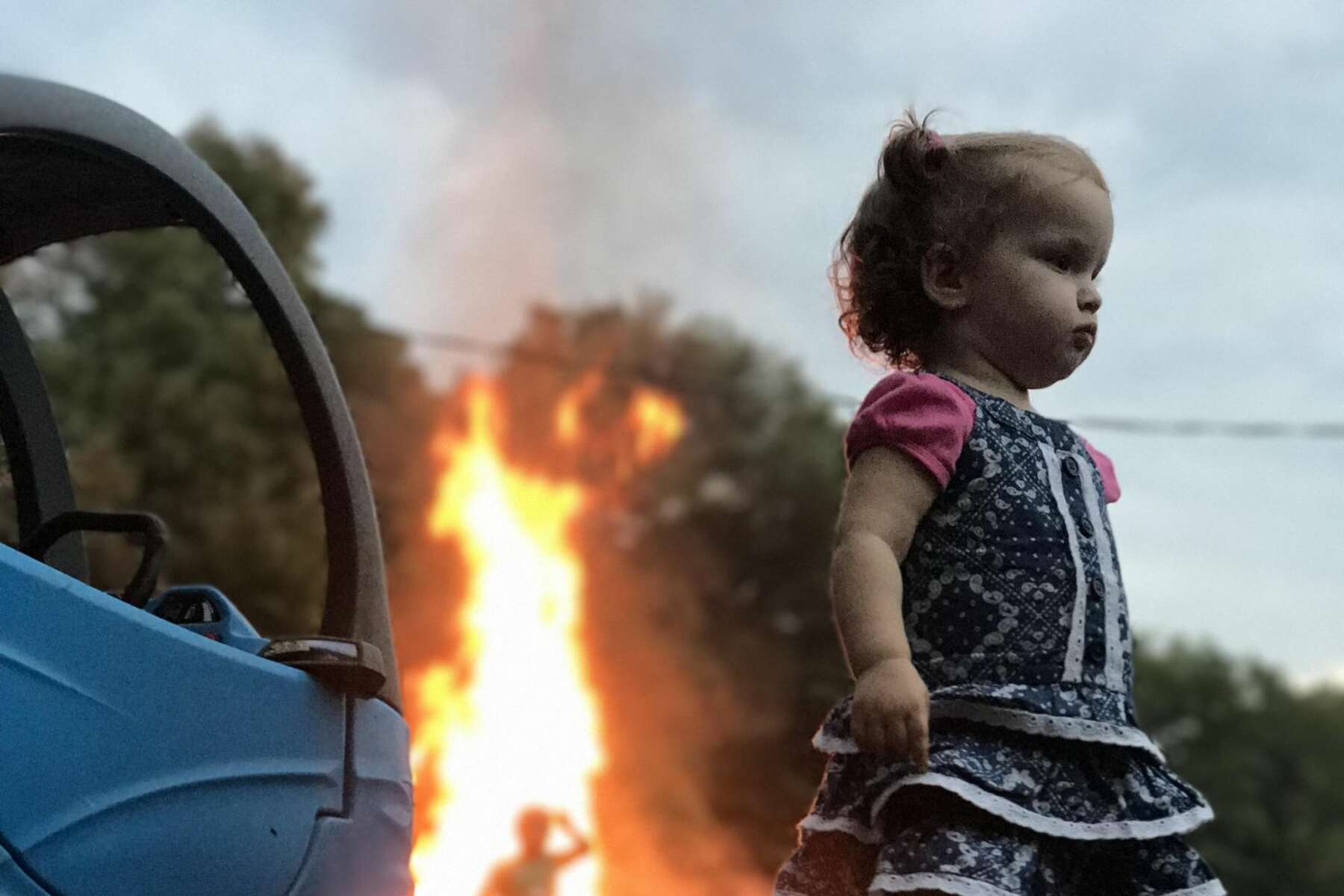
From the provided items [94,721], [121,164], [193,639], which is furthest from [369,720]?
[121,164]

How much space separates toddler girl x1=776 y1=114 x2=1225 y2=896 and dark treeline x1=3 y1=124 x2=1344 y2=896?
36.3 feet

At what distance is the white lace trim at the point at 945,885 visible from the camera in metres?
1.85

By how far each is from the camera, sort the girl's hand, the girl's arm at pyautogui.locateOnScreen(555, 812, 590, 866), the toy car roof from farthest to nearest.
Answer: the girl's arm at pyautogui.locateOnScreen(555, 812, 590, 866) → the toy car roof → the girl's hand

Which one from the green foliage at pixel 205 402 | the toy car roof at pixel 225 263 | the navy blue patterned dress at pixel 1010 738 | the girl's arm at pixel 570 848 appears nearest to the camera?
the navy blue patterned dress at pixel 1010 738

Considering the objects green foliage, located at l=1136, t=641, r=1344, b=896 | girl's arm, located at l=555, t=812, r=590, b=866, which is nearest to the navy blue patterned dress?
girl's arm, located at l=555, t=812, r=590, b=866

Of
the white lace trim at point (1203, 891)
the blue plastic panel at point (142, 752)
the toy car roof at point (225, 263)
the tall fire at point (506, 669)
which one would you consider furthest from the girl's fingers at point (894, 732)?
the tall fire at point (506, 669)

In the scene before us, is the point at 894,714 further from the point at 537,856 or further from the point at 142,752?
the point at 537,856

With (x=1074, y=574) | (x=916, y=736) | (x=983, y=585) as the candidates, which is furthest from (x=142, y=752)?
(x=1074, y=574)

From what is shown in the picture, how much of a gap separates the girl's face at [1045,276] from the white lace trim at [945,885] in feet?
2.28

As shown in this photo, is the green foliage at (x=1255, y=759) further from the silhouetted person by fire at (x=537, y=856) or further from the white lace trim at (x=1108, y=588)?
the white lace trim at (x=1108, y=588)

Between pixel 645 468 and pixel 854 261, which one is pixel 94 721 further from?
pixel 645 468

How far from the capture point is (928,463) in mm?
2037

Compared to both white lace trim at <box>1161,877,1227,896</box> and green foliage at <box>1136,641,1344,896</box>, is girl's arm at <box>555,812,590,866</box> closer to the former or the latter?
white lace trim at <box>1161,877,1227,896</box>

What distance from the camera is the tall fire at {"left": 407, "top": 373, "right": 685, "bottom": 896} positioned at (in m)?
18.4
